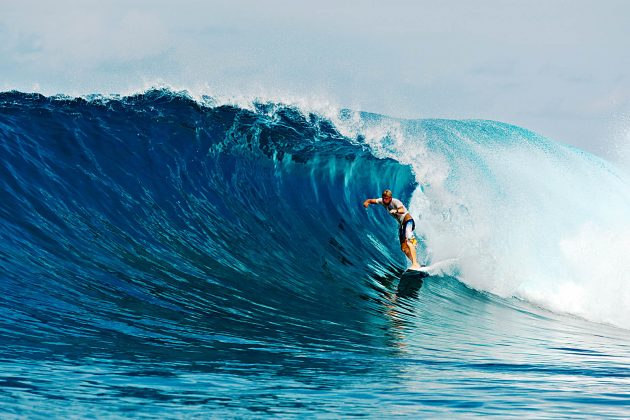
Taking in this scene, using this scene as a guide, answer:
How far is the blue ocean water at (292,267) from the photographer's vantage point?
5359mm

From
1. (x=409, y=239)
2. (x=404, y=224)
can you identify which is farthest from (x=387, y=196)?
(x=409, y=239)

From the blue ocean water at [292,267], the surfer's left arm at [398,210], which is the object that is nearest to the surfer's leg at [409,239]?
the surfer's left arm at [398,210]

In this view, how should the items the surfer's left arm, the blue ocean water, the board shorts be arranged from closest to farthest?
the blue ocean water
the board shorts
the surfer's left arm

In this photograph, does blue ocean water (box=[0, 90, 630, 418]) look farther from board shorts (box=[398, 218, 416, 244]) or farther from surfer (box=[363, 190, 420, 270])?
board shorts (box=[398, 218, 416, 244])

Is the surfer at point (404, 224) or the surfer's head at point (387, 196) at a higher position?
the surfer's head at point (387, 196)

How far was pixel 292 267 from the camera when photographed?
34.4 feet

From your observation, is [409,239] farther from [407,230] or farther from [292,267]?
[292,267]

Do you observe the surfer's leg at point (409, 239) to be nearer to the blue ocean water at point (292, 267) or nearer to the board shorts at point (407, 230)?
the board shorts at point (407, 230)

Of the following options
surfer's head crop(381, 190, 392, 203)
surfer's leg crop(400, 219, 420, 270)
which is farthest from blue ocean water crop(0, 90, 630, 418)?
surfer's head crop(381, 190, 392, 203)

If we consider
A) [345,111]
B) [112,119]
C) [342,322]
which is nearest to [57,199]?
[112,119]

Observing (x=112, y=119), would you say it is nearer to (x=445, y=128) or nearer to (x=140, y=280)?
(x=140, y=280)

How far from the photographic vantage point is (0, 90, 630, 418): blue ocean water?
536 cm

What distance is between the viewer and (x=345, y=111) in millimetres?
16125

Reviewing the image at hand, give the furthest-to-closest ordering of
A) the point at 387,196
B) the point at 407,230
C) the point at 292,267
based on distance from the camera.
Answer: the point at 387,196 < the point at 407,230 < the point at 292,267
